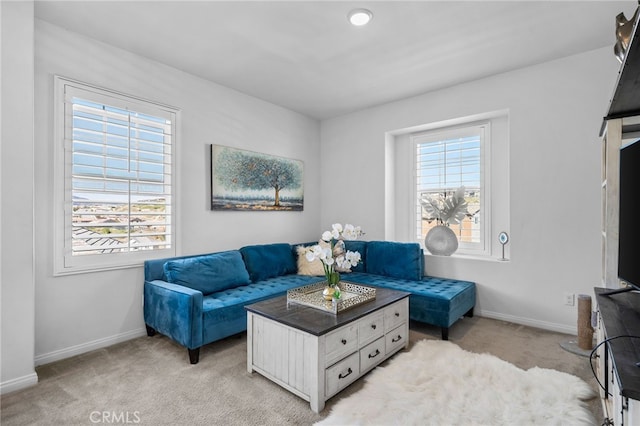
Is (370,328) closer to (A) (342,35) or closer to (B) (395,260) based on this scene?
(B) (395,260)

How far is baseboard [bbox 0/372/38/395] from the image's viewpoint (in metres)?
2.06

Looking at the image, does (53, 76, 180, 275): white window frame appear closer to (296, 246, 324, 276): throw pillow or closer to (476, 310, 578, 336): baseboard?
(296, 246, 324, 276): throw pillow

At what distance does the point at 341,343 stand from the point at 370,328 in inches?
13.3

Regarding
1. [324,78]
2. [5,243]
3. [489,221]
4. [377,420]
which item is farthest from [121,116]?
[489,221]

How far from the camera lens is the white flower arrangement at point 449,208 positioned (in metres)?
3.78

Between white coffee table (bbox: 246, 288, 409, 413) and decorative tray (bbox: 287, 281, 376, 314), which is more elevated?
decorative tray (bbox: 287, 281, 376, 314)

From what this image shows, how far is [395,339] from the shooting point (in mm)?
2568

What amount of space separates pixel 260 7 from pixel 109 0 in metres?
1.07

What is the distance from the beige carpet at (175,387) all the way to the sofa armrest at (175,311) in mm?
196

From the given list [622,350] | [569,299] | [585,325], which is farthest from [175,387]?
[569,299]

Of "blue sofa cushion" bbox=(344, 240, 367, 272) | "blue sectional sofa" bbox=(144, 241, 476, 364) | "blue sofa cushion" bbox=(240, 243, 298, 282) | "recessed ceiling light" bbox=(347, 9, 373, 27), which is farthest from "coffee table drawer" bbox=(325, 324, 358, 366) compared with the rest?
"recessed ceiling light" bbox=(347, 9, 373, 27)

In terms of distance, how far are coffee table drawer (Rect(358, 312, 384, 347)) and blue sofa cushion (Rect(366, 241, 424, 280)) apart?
1416 mm

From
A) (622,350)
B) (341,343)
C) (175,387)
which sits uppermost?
(622,350)

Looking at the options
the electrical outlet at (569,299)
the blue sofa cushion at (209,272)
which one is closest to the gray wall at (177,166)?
the blue sofa cushion at (209,272)
